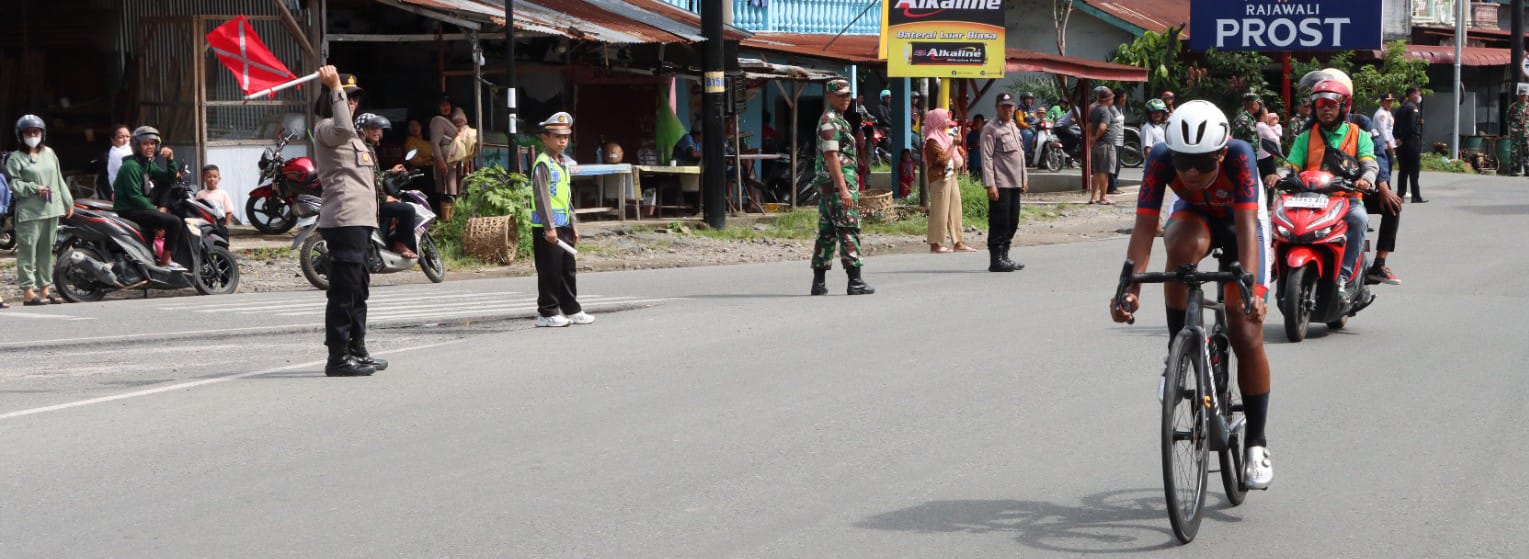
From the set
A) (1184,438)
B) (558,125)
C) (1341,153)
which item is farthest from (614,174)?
(1184,438)

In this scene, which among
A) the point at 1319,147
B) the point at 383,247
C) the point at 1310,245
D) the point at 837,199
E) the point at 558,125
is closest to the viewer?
the point at 1310,245

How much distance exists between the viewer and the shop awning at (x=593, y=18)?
1950 cm

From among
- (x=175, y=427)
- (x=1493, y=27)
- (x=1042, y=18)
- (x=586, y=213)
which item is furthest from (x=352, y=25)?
(x=1493, y=27)

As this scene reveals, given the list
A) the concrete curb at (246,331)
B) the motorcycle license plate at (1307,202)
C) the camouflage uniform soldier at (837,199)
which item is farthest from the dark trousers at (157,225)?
the motorcycle license plate at (1307,202)

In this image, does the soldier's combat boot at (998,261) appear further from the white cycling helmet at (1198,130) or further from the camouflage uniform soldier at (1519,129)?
the camouflage uniform soldier at (1519,129)

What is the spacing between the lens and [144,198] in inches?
605

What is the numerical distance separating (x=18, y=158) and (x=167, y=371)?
553cm

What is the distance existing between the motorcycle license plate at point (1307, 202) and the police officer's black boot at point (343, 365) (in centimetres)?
566

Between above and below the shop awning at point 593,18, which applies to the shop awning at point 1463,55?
above

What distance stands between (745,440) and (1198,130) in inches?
103

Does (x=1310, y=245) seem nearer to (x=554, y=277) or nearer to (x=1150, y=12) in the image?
(x=554, y=277)

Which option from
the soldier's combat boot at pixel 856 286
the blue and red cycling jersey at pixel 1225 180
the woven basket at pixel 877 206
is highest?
the blue and red cycling jersey at pixel 1225 180

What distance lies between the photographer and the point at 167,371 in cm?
1023

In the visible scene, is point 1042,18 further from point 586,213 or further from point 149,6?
point 149,6
